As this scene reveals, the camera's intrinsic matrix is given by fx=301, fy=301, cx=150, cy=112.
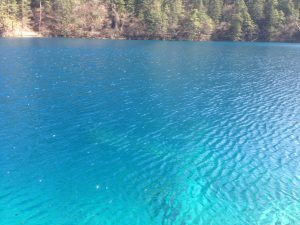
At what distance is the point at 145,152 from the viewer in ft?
80.0

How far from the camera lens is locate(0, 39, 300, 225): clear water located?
17.3 meters

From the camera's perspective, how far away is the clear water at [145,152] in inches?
681

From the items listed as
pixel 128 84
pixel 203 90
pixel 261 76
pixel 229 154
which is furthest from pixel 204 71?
pixel 229 154

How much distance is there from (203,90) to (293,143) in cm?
2096

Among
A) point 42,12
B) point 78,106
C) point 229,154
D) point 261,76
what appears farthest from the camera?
point 42,12

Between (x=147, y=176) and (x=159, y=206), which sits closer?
(x=159, y=206)

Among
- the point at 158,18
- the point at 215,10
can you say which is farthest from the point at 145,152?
the point at 215,10

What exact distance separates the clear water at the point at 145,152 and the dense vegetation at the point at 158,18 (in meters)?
92.9

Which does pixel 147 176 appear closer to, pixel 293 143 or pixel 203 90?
pixel 293 143

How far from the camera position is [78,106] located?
3531cm

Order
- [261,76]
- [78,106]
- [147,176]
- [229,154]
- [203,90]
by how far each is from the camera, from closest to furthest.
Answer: [147,176], [229,154], [78,106], [203,90], [261,76]

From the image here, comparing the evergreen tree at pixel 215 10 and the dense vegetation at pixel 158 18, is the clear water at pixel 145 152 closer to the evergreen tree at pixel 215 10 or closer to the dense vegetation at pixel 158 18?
the dense vegetation at pixel 158 18

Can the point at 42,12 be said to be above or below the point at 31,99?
above

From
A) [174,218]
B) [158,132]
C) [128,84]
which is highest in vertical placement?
[128,84]
